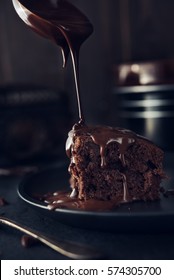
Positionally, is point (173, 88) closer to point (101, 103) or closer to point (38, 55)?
point (101, 103)

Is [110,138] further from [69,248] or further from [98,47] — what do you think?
[98,47]

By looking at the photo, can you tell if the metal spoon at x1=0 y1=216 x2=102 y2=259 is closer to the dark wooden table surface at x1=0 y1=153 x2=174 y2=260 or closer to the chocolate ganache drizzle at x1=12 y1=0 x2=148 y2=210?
the dark wooden table surface at x1=0 y1=153 x2=174 y2=260

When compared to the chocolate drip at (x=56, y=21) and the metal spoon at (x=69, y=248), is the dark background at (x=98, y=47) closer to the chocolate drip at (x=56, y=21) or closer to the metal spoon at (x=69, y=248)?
the chocolate drip at (x=56, y=21)

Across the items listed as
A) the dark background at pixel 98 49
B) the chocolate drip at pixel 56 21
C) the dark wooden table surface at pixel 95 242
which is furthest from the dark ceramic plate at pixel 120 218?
the dark background at pixel 98 49

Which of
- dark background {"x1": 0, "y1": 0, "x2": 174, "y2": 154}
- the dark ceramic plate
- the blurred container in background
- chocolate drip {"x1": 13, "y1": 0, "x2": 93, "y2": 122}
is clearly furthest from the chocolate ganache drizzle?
dark background {"x1": 0, "y1": 0, "x2": 174, "y2": 154}

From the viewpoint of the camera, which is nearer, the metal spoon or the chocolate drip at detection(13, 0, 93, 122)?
the metal spoon
